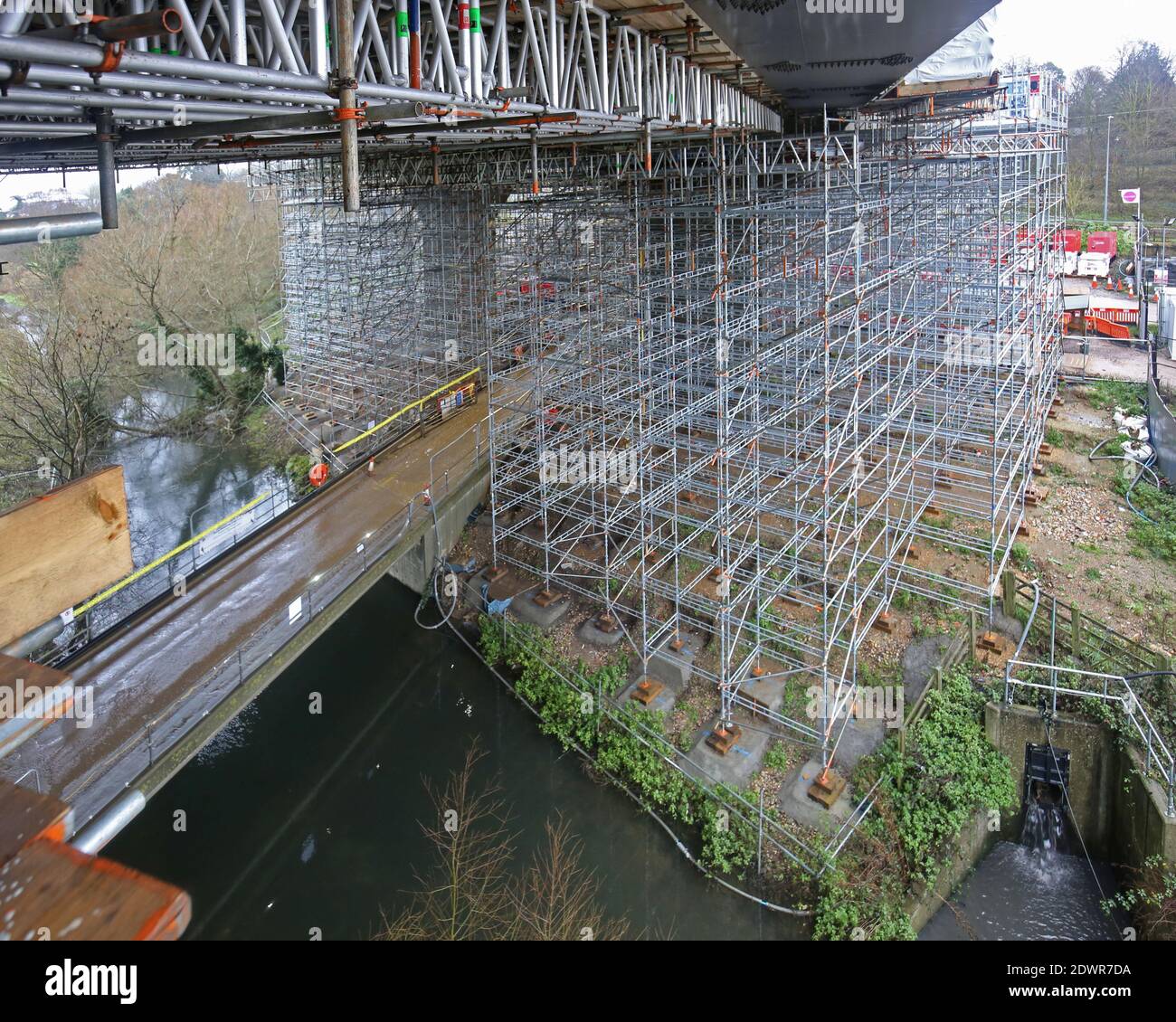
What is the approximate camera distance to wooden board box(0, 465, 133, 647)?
6.72 ft

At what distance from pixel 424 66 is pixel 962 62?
408 inches

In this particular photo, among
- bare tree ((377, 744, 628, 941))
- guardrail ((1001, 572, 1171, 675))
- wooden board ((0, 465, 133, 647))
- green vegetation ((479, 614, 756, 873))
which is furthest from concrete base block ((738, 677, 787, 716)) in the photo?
wooden board ((0, 465, 133, 647))

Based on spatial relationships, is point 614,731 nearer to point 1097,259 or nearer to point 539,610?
point 539,610

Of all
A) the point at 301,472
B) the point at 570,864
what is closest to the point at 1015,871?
the point at 570,864

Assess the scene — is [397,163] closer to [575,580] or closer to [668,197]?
[668,197]

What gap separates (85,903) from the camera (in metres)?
1.41

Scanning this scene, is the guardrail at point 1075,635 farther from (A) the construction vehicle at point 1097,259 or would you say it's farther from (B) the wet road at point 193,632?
(A) the construction vehicle at point 1097,259

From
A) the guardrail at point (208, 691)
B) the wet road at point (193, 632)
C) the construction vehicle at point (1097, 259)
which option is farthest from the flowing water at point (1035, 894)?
the construction vehicle at point (1097, 259)

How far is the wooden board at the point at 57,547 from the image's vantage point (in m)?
2.05

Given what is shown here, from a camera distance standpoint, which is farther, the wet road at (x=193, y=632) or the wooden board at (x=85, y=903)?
the wet road at (x=193, y=632)

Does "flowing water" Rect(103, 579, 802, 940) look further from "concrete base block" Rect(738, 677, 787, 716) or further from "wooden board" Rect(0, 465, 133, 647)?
"wooden board" Rect(0, 465, 133, 647)

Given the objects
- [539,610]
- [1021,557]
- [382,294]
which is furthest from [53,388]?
[1021,557]

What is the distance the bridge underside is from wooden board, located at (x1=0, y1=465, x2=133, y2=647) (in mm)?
1565

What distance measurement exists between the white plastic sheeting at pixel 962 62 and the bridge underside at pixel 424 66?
2960 mm
